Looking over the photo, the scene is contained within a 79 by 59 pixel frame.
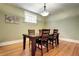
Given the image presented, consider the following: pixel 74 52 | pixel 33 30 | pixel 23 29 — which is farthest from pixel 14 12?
pixel 74 52

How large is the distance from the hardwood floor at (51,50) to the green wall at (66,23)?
0.19 metres

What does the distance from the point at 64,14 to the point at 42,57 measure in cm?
102

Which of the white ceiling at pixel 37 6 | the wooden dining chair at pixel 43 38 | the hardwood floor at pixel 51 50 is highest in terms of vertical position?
the white ceiling at pixel 37 6

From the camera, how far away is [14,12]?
6.68 feet

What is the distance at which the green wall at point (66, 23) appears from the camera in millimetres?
2109

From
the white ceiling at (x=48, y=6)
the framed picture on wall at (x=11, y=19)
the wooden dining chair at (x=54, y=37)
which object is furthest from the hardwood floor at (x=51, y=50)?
the white ceiling at (x=48, y=6)

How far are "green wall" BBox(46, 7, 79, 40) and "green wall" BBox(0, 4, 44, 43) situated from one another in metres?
0.24

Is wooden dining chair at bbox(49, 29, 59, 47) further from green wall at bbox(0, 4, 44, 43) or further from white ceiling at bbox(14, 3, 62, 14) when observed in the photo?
white ceiling at bbox(14, 3, 62, 14)

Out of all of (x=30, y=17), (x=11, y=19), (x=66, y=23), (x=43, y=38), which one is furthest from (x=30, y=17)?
(x=66, y=23)

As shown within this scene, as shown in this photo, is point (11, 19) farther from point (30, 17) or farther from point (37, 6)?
point (37, 6)

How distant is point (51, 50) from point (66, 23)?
0.68m

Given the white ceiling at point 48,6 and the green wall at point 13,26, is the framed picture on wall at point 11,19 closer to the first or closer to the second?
the green wall at point 13,26

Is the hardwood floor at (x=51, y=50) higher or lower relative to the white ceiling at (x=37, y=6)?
lower

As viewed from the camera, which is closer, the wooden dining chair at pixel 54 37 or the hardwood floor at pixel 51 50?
the hardwood floor at pixel 51 50
